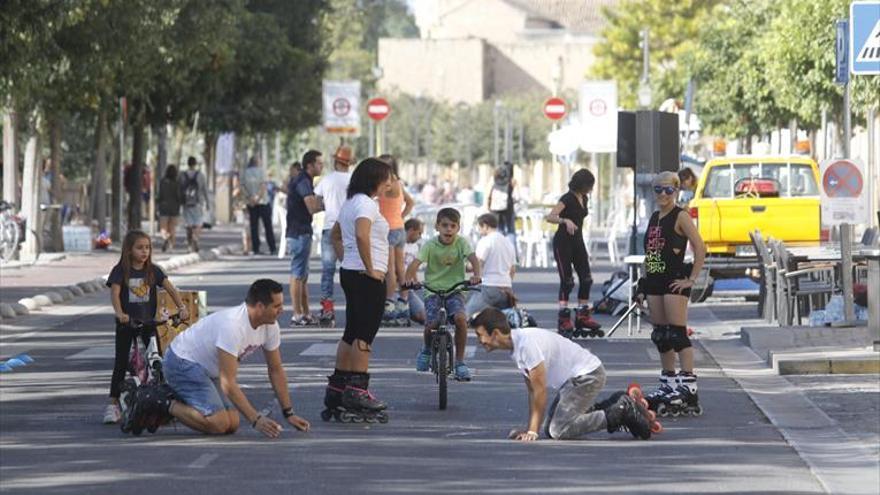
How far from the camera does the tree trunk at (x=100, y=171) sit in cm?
4684

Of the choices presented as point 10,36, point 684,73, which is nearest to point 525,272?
point 10,36

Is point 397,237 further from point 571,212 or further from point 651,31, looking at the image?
point 651,31

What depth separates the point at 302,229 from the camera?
82.3ft

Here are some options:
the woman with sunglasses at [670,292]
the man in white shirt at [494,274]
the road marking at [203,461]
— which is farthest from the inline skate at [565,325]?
the road marking at [203,461]

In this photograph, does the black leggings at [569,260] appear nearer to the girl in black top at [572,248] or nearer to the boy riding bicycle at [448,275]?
the girl in black top at [572,248]

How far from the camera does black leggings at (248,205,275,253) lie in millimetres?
45406

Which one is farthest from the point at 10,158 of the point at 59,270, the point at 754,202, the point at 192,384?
the point at 192,384

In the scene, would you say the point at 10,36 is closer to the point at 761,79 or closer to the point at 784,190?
the point at 784,190

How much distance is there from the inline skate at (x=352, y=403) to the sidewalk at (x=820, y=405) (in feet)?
8.81

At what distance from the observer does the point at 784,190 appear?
104ft

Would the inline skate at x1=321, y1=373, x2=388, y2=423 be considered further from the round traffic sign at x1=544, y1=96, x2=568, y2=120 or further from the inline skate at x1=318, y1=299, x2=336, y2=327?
the round traffic sign at x1=544, y1=96, x2=568, y2=120

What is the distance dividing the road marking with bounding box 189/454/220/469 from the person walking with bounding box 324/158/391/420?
6.73 ft

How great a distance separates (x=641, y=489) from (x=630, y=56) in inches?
3197

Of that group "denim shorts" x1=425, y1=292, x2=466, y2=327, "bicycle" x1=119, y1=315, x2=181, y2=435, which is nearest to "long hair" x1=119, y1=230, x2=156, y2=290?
"bicycle" x1=119, y1=315, x2=181, y2=435
